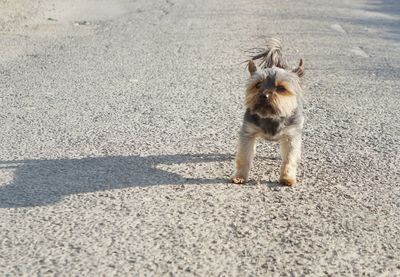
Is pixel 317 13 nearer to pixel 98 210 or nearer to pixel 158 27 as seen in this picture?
pixel 158 27

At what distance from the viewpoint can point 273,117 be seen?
478 centimetres

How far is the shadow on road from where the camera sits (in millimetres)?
4645

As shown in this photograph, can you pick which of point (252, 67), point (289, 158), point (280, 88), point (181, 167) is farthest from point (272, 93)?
point (181, 167)

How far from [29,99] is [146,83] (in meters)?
1.67

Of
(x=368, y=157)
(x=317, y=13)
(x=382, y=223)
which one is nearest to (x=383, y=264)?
(x=382, y=223)

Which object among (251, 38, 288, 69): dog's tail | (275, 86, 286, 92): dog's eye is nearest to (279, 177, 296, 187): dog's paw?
(275, 86, 286, 92): dog's eye

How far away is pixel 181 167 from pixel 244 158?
0.63 m

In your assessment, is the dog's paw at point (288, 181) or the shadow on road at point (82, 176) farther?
the dog's paw at point (288, 181)

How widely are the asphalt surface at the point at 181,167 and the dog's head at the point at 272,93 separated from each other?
0.63 m

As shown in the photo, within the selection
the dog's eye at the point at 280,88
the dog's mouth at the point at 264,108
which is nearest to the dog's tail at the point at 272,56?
the dog's eye at the point at 280,88

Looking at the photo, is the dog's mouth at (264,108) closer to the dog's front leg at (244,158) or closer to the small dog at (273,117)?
the small dog at (273,117)

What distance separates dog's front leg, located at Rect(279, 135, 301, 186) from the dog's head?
25 cm

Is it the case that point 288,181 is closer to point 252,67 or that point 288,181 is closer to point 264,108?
point 264,108

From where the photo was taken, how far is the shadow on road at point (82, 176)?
464cm
